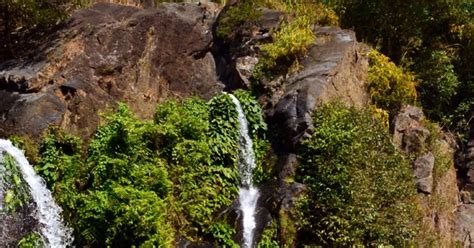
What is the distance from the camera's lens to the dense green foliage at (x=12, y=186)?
1090cm

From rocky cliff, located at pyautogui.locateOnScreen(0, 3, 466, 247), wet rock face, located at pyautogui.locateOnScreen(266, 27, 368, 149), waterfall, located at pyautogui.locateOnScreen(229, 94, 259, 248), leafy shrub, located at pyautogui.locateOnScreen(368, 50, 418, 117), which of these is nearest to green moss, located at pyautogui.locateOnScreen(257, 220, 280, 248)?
rocky cliff, located at pyautogui.locateOnScreen(0, 3, 466, 247)

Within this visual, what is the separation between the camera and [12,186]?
11203mm

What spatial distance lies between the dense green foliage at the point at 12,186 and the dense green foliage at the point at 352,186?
5222 millimetres

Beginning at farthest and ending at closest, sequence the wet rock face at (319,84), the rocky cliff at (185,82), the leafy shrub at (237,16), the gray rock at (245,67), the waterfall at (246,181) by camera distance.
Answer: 1. the leafy shrub at (237,16)
2. the gray rock at (245,67)
3. the wet rock face at (319,84)
4. the rocky cliff at (185,82)
5. the waterfall at (246,181)

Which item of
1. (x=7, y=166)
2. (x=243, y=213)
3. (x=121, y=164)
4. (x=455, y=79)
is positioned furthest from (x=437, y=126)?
(x=7, y=166)

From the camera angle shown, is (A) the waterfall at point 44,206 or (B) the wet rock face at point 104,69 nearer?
(A) the waterfall at point 44,206

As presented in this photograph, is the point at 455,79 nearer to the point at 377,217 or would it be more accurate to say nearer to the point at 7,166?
the point at 377,217

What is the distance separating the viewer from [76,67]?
14.4 metres

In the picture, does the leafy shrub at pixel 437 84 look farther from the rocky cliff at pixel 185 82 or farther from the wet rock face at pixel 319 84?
the wet rock face at pixel 319 84

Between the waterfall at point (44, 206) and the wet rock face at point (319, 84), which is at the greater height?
the wet rock face at point (319, 84)

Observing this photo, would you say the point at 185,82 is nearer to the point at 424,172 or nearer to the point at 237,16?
the point at 237,16

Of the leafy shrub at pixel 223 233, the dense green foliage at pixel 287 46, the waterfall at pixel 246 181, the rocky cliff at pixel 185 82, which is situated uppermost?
the dense green foliage at pixel 287 46

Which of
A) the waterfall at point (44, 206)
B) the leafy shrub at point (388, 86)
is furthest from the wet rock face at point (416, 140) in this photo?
the waterfall at point (44, 206)

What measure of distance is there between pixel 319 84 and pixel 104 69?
522 cm
